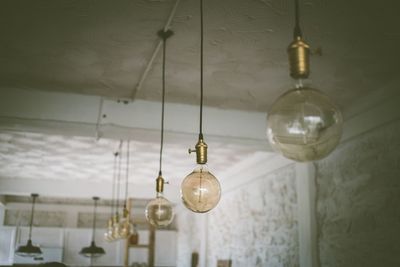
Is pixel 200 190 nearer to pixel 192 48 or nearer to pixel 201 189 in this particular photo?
pixel 201 189

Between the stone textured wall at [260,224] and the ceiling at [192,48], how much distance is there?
1264 mm

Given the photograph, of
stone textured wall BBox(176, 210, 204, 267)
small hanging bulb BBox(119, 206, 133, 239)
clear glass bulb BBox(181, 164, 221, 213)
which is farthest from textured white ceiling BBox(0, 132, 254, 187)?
clear glass bulb BBox(181, 164, 221, 213)

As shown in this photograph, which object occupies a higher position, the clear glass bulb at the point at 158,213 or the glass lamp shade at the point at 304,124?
the glass lamp shade at the point at 304,124

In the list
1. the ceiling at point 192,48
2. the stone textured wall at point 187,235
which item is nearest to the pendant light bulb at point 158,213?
the ceiling at point 192,48

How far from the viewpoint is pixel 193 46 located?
9.24 ft

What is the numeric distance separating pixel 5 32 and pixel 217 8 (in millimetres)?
1303

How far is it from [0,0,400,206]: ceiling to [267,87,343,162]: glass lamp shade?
69 cm

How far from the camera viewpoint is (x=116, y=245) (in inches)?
388

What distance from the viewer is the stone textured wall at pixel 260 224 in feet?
15.2

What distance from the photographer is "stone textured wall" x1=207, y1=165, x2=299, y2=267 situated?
4.63m

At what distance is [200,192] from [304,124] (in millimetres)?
927

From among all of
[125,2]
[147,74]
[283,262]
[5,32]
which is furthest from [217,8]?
[283,262]

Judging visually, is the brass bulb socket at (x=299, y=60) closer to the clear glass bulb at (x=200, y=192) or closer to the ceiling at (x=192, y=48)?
the ceiling at (x=192, y=48)

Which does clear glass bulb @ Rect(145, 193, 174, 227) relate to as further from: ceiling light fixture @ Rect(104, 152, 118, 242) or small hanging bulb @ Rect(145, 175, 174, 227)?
ceiling light fixture @ Rect(104, 152, 118, 242)
